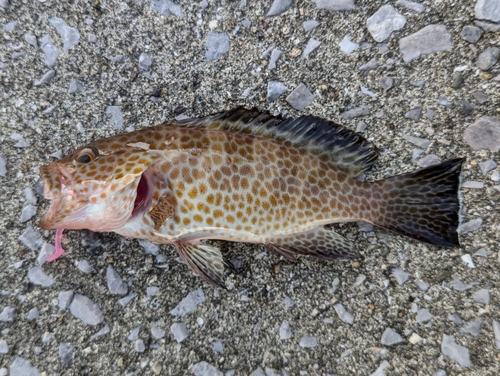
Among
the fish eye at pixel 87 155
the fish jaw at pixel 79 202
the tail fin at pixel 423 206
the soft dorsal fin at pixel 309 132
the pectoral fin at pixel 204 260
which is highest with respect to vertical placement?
the soft dorsal fin at pixel 309 132

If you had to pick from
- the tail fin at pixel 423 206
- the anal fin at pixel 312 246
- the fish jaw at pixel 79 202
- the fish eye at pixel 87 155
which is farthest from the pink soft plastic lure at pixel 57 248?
the tail fin at pixel 423 206

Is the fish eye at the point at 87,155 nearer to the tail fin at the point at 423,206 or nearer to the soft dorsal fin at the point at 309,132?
the soft dorsal fin at the point at 309,132

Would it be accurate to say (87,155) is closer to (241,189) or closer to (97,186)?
(97,186)

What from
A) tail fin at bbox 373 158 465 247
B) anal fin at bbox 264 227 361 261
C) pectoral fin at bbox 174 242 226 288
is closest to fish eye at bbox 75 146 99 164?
pectoral fin at bbox 174 242 226 288

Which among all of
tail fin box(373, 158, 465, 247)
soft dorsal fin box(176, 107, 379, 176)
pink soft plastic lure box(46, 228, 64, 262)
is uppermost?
soft dorsal fin box(176, 107, 379, 176)

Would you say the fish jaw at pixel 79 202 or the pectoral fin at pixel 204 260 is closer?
the fish jaw at pixel 79 202

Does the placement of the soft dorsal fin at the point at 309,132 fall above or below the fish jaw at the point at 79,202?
above

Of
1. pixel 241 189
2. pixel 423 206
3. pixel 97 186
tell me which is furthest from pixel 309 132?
pixel 97 186

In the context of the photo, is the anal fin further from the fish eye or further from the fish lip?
the fish eye
